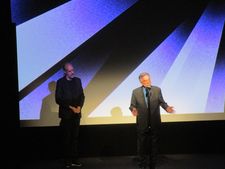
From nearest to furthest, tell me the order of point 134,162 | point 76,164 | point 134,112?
point 134,112, point 76,164, point 134,162

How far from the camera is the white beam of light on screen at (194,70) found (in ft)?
19.7

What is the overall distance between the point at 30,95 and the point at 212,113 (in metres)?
2.86

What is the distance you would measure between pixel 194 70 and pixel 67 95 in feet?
6.70

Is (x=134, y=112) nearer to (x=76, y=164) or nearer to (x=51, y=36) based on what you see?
(x=76, y=164)

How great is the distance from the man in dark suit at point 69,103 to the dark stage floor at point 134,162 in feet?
1.46

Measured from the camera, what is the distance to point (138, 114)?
5.43 m

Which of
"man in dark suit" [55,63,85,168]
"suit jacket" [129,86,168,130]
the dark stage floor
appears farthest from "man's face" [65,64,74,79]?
the dark stage floor

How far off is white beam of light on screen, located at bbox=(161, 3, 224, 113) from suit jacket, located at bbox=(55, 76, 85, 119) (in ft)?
4.61

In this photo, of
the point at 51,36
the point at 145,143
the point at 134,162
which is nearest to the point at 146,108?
the point at 145,143

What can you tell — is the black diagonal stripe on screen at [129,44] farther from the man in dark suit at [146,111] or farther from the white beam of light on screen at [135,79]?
the man in dark suit at [146,111]

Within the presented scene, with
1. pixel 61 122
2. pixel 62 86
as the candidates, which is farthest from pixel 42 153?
pixel 62 86

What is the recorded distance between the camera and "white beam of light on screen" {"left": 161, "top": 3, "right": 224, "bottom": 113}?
19.7ft

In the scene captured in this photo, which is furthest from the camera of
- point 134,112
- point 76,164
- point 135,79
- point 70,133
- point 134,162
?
point 135,79

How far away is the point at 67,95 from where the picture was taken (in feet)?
17.7
